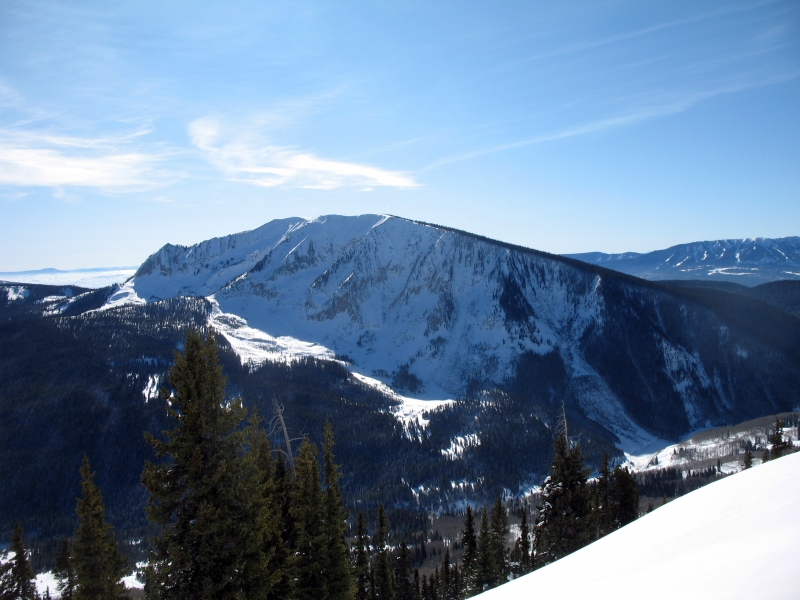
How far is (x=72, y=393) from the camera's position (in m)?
187

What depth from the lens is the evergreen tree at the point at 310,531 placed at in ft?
68.0

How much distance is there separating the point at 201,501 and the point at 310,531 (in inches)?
319

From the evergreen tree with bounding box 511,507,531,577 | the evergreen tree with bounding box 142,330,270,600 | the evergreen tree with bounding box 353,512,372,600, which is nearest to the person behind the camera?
the evergreen tree with bounding box 142,330,270,600

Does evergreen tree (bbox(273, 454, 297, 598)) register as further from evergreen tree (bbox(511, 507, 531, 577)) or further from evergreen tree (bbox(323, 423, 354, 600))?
evergreen tree (bbox(511, 507, 531, 577))

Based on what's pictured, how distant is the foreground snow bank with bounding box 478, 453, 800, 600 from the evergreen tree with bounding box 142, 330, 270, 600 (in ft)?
25.0

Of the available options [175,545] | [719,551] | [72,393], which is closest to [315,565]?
[175,545]

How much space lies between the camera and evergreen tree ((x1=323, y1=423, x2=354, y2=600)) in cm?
2155

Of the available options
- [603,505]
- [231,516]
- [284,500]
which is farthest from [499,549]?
[231,516]

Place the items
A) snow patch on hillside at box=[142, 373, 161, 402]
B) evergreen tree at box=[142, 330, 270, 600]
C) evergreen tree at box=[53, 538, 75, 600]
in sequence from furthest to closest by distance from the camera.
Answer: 1. snow patch on hillside at box=[142, 373, 161, 402]
2. evergreen tree at box=[53, 538, 75, 600]
3. evergreen tree at box=[142, 330, 270, 600]

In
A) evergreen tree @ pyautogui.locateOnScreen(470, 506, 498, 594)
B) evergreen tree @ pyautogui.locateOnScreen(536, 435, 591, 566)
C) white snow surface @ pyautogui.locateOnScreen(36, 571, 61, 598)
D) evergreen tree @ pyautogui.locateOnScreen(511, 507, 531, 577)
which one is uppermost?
evergreen tree @ pyautogui.locateOnScreen(536, 435, 591, 566)

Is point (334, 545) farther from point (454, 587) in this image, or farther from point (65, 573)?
point (454, 587)

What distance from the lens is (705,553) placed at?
8914mm

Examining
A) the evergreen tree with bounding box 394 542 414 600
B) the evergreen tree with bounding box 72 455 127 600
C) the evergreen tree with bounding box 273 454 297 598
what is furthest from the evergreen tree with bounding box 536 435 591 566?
the evergreen tree with bounding box 394 542 414 600

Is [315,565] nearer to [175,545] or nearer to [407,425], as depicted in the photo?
[175,545]
